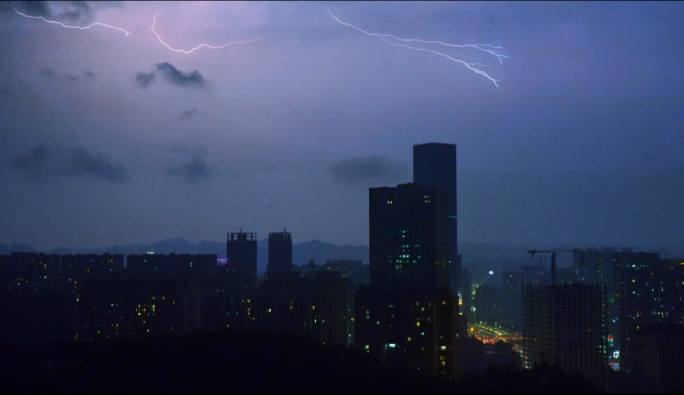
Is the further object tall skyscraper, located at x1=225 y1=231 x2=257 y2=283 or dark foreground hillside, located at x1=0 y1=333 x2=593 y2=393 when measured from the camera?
tall skyscraper, located at x1=225 y1=231 x2=257 y2=283

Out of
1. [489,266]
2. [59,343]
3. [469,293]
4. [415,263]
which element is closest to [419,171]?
[469,293]

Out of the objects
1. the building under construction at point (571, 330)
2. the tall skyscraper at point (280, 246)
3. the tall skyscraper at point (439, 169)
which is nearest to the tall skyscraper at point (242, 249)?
the tall skyscraper at point (280, 246)

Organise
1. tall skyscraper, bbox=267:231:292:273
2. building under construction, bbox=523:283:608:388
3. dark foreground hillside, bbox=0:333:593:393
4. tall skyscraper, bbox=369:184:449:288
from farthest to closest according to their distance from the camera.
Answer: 1. tall skyscraper, bbox=267:231:292:273
2. tall skyscraper, bbox=369:184:449:288
3. building under construction, bbox=523:283:608:388
4. dark foreground hillside, bbox=0:333:593:393

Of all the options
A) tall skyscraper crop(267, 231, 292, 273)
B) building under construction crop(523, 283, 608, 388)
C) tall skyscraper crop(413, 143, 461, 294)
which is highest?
tall skyscraper crop(413, 143, 461, 294)

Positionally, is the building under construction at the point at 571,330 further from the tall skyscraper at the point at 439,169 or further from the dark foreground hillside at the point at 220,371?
the tall skyscraper at the point at 439,169

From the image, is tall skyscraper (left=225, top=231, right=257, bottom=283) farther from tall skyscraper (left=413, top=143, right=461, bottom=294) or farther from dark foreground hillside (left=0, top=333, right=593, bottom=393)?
dark foreground hillside (left=0, top=333, right=593, bottom=393)

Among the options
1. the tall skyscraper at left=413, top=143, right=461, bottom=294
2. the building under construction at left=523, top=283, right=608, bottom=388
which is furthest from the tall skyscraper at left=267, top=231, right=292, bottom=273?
the building under construction at left=523, top=283, right=608, bottom=388

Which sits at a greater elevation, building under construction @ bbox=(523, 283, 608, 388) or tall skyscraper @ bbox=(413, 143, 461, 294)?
tall skyscraper @ bbox=(413, 143, 461, 294)

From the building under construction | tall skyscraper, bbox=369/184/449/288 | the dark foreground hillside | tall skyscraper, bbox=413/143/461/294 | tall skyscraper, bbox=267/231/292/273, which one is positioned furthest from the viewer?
tall skyscraper, bbox=267/231/292/273

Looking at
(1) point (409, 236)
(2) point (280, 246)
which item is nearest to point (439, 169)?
(2) point (280, 246)
